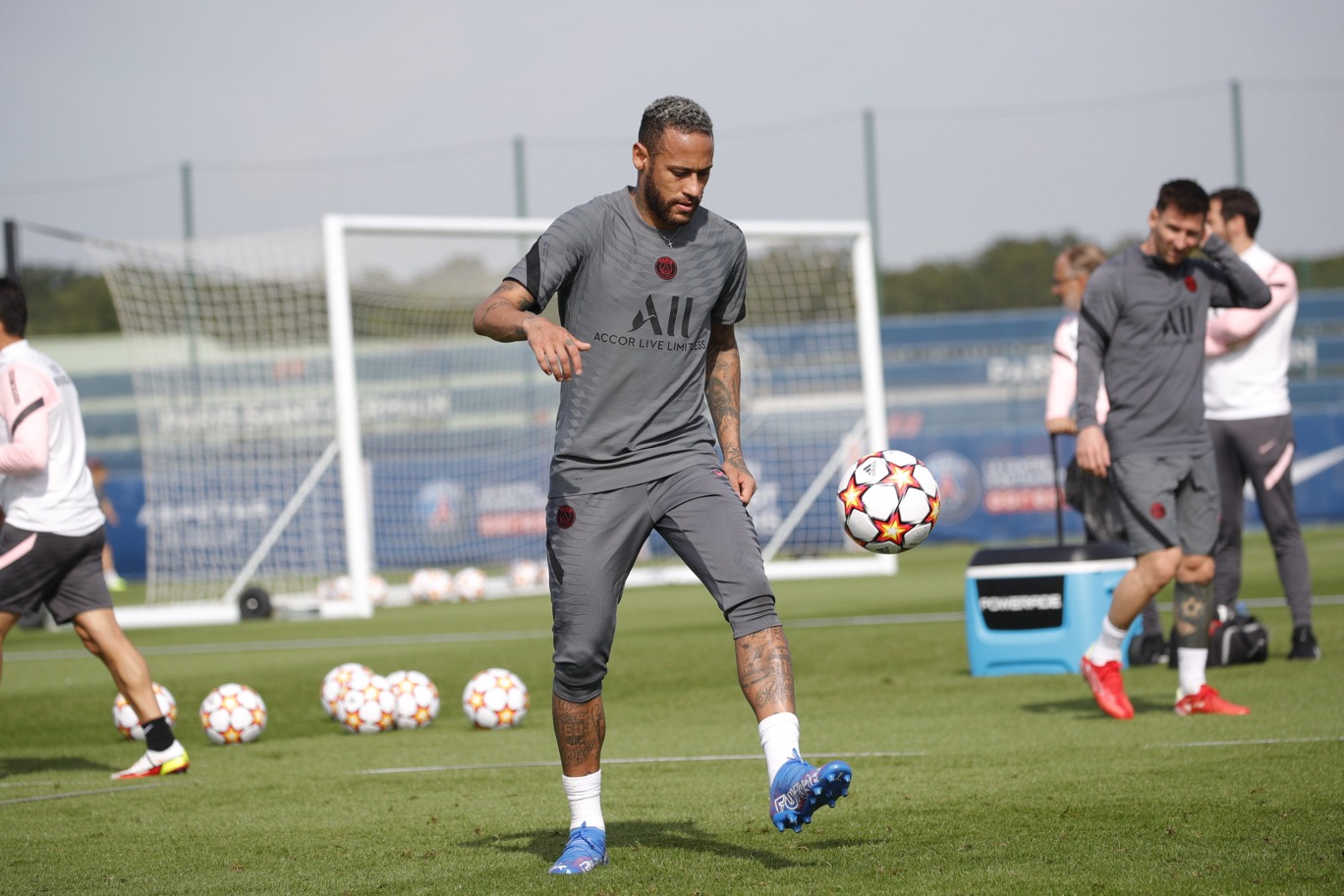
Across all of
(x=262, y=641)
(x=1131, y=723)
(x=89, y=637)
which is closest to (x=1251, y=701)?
(x=1131, y=723)

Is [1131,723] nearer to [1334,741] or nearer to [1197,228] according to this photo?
[1334,741]

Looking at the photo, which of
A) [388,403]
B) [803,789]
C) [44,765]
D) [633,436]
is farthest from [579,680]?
[388,403]

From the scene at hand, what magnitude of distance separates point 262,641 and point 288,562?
4.88m

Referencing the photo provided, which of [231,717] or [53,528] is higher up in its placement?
[53,528]

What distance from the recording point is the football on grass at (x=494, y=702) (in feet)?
26.0

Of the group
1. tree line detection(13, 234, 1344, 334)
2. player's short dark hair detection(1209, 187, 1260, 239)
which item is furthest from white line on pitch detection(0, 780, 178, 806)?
tree line detection(13, 234, 1344, 334)

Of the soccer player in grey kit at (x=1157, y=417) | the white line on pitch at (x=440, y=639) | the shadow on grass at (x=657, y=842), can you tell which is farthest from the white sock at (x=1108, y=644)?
the white line on pitch at (x=440, y=639)

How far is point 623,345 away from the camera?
4.40m

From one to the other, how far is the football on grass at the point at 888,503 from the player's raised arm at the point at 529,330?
4.57ft

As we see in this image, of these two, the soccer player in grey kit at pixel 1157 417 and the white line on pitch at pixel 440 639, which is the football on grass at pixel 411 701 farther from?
the white line on pitch at pixel 440 639

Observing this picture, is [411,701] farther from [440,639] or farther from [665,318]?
[440,639]

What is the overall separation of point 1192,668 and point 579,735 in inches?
143

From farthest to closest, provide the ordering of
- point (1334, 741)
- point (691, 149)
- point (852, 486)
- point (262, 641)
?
point (262, 641), point (1334, 741), point (852, 486), point (691, 149)

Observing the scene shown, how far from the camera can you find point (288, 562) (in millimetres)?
18969
